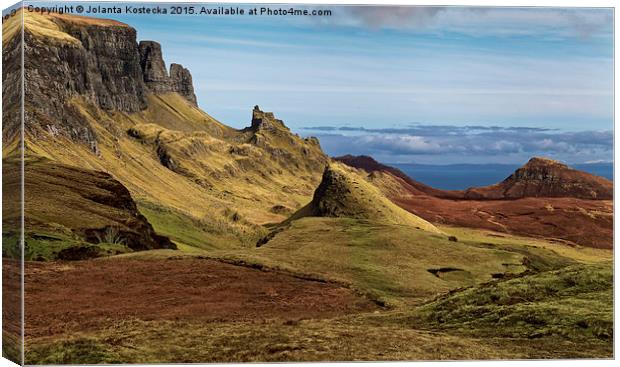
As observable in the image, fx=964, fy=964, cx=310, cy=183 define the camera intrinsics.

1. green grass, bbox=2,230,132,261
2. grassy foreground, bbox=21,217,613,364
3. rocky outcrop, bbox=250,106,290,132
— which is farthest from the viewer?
rocky outcrop, bbox=250,106,290,132

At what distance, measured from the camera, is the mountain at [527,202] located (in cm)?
3719

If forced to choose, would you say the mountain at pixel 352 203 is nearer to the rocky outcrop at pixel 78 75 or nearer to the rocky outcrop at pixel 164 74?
the rocky outcrop at pixel 164 74

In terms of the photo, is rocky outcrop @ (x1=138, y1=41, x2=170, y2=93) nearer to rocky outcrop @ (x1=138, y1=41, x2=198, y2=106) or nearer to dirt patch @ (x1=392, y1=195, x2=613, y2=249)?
rocky outcrop @ (x1=138, y1=41, x2=198, y2=106)

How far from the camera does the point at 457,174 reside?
38.4 m

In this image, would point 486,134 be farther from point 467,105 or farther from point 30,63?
point 30,63

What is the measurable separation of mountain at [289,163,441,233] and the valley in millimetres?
63

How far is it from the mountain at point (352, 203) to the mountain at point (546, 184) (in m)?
3.10

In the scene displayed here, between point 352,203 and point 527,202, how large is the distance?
709cm

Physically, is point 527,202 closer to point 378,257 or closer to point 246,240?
point 378,257

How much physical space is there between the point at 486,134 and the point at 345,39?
6.68m

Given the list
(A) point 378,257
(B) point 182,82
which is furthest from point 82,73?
(A) point 378,257

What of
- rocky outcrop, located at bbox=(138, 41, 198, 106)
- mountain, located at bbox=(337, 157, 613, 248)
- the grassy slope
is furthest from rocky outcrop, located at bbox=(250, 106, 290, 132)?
mountain, located at bbox=(337, 157, 613, 248)

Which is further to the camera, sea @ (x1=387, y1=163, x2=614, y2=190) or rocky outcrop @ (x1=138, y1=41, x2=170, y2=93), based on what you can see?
sea @ (x1=387, y1=163, x2=614, y2=190)

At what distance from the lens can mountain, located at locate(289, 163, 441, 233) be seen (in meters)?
37.7
